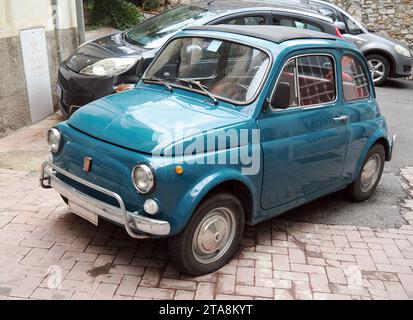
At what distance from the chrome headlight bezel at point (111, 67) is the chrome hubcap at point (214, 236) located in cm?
320

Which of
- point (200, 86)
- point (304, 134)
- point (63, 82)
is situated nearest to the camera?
point (200, 86)

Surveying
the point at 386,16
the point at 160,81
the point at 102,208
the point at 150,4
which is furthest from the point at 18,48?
the point at 386,16

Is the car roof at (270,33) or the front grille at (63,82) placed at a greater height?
the car roof at (270,33)

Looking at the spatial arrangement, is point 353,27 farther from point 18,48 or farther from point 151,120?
point 151,120

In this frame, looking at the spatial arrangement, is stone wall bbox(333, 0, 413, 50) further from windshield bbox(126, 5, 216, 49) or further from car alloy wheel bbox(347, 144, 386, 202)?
car alloy wheel bbox(347, 144, 386, 202)

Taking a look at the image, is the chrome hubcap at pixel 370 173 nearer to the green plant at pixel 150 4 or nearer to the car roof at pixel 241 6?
the car roof at pixel 241 6

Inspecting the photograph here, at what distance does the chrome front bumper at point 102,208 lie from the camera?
3.35 meters

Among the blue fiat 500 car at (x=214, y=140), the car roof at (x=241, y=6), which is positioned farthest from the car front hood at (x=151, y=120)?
the car roof at (x=241, y=6)

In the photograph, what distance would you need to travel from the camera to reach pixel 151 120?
370 centimetres

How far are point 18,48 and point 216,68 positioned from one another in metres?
3.81

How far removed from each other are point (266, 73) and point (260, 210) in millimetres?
1159

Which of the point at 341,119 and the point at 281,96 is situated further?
the point at 341,119

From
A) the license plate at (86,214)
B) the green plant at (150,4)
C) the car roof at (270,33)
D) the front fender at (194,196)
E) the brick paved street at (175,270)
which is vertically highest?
the car roof at (270,33)
